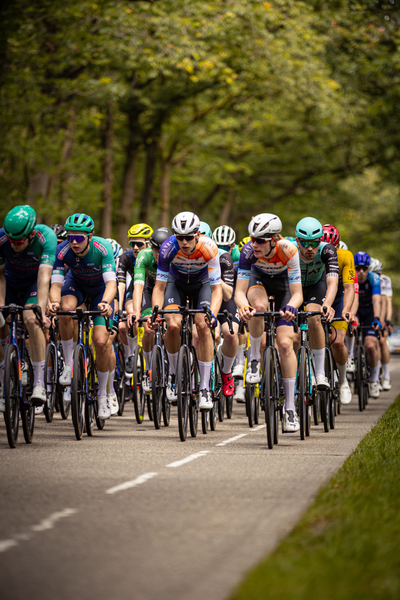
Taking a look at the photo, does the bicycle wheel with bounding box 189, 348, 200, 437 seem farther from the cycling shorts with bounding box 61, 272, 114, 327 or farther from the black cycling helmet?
the black cycling helmet

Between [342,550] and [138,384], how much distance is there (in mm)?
6825

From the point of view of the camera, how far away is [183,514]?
5.43 m

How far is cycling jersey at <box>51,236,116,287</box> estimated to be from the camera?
983 centimetres

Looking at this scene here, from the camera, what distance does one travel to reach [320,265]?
11000 millimetres

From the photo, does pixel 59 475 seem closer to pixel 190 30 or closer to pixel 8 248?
pixel 8 248

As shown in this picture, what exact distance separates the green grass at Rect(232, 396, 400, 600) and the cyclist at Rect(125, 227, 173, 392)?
5.07m

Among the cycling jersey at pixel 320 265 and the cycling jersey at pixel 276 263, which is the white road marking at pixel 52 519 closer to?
the cycling jersey at pixel 276 263

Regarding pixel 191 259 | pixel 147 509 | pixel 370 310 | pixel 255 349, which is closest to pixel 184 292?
pixel 191 259

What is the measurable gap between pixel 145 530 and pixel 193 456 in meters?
3.01

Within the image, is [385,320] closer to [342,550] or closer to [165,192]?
[342,550]

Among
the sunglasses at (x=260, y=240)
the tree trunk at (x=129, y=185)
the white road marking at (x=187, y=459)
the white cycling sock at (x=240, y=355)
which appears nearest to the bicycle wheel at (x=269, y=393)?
the white road marking at (x=187, y=459)

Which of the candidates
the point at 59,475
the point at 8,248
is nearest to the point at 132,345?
the point at 8,248

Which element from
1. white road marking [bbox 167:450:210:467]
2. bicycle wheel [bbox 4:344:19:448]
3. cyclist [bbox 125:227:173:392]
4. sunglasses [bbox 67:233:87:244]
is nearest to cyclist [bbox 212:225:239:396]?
cyclist [bbox 125:227:173:392]

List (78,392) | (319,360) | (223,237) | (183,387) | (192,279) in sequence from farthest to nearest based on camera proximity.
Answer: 1. (223,237)
2. (319,360)
3. (192,279)
4. (183,387)
5. (78,392)
